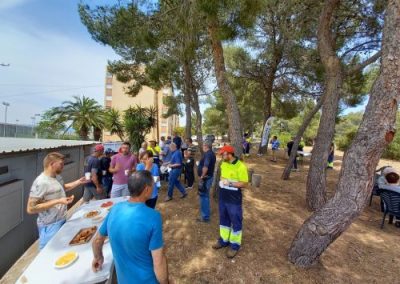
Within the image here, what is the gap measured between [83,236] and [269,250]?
2898mm

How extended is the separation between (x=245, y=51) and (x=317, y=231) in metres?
14.0

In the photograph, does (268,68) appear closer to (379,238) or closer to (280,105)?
(280,105)

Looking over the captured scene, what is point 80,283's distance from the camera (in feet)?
6.66

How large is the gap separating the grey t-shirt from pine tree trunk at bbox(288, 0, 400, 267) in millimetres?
3454

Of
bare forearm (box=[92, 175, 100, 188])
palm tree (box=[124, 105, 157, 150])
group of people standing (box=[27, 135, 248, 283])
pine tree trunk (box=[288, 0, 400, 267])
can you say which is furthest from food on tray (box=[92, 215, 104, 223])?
palm tree (box=[124, 105, 157, 150])

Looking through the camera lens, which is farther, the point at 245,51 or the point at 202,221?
the point at 245,51

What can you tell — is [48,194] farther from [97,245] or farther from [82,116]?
[82,116]

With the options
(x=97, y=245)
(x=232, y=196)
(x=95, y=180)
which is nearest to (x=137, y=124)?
(x=95, y=180)

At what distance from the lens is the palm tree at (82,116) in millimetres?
16188

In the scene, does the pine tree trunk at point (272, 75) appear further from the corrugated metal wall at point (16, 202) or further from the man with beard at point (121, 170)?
the corrugated metal wall at point (16, 202)

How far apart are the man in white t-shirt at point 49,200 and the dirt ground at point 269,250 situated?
1.74 metres

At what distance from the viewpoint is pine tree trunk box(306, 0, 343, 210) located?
5691 mm

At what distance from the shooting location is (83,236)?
2756 mm

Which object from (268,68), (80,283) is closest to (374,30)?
(268,68)
